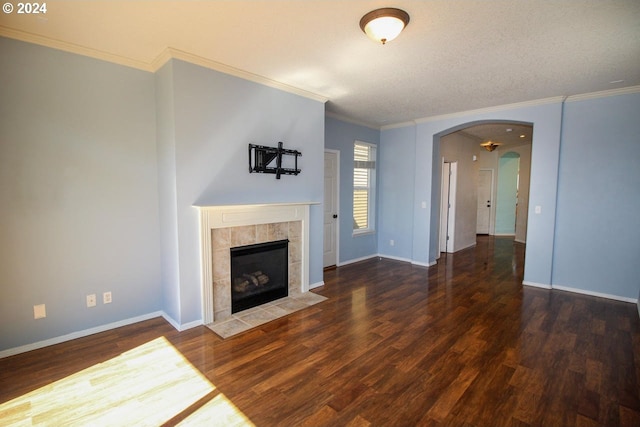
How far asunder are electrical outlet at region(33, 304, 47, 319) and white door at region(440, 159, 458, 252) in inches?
263

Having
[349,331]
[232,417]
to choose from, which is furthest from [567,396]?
[232,417]

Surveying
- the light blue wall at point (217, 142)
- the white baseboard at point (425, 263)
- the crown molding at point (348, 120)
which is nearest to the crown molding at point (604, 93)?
the crown molding at point (348, 120)

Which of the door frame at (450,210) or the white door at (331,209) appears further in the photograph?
the door frame at (450,210)

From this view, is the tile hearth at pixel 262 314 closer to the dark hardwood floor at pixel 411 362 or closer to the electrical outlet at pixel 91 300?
the dark hardwood floor at pixel 411 362

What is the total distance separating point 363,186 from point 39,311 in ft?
16.5

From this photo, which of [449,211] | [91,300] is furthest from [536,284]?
[91,300]

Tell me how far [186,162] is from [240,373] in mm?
2029

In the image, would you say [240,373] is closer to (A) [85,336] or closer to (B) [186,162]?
(A) [85,336]

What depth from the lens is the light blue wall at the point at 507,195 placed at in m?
9.01

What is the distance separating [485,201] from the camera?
9.26 m

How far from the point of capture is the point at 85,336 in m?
2.92

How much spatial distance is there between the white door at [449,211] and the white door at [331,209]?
2803mm

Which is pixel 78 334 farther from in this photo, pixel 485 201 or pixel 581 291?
pixel 485 201

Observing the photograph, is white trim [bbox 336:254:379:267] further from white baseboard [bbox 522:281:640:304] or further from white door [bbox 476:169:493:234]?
white door [bbox 476:169:493:234]
